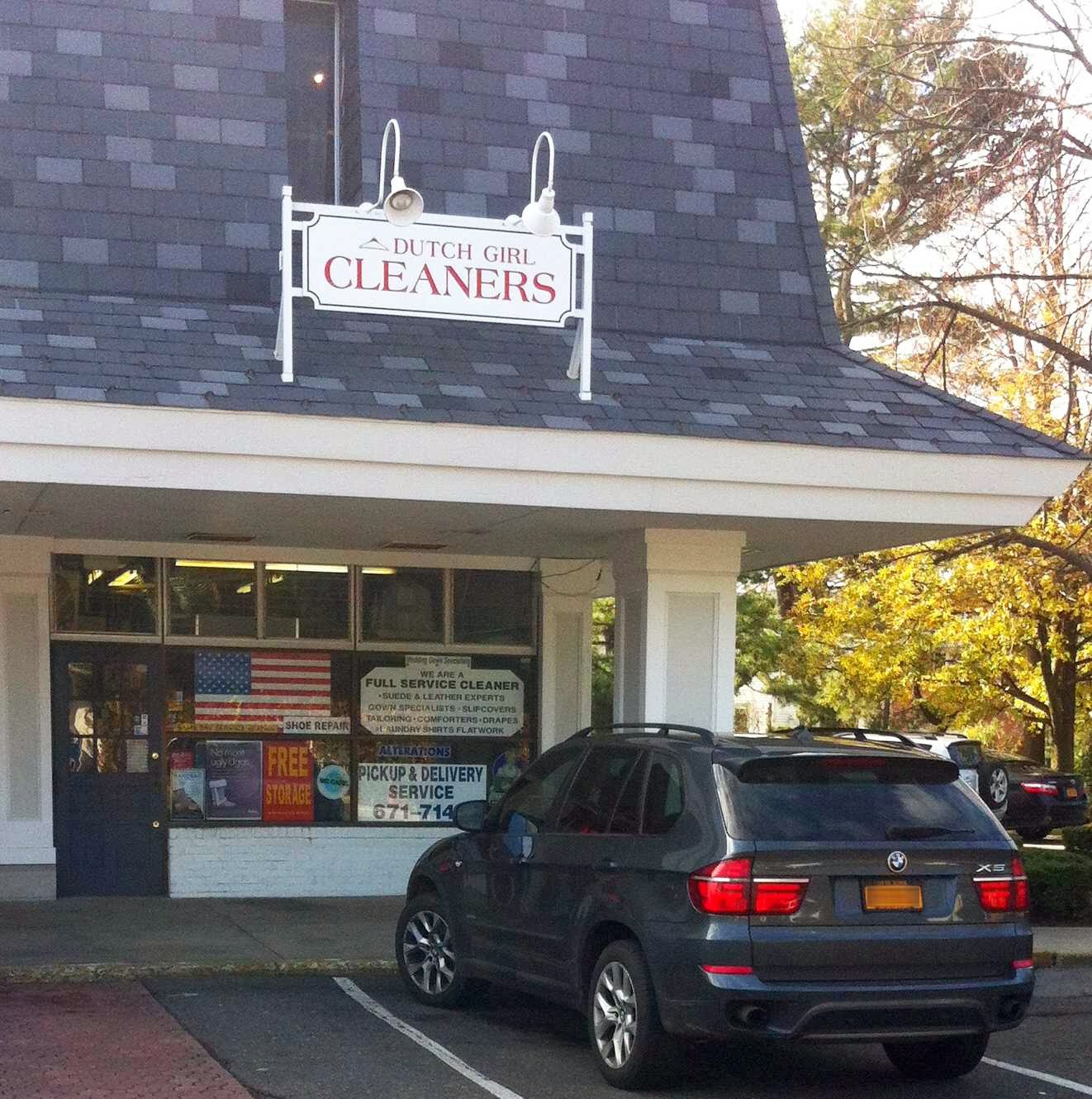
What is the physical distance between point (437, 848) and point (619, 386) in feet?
10.9

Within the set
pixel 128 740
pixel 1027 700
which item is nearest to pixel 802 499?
pixel 128 740

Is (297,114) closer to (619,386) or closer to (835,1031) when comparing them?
(619,386)

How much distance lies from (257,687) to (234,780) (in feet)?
2.68

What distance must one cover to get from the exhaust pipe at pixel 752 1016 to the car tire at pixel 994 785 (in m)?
15.8

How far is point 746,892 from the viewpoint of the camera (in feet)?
22.7

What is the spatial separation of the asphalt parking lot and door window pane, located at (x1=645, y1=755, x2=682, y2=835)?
3.63ft

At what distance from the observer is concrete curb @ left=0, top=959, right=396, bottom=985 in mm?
10062

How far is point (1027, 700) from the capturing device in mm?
27266

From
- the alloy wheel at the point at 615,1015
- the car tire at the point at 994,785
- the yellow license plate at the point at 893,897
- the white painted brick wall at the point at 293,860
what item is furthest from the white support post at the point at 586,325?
the car tire at the point at 994,785

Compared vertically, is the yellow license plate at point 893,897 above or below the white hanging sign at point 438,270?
below

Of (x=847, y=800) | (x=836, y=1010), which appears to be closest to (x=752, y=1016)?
(x=836, y=1010)

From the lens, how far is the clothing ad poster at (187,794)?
45.1 feet

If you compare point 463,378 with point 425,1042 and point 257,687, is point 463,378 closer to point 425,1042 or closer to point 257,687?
point 425,1042

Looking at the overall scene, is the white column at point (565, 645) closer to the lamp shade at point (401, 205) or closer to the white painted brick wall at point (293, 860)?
the white painted brick wall at point (293, 860)
